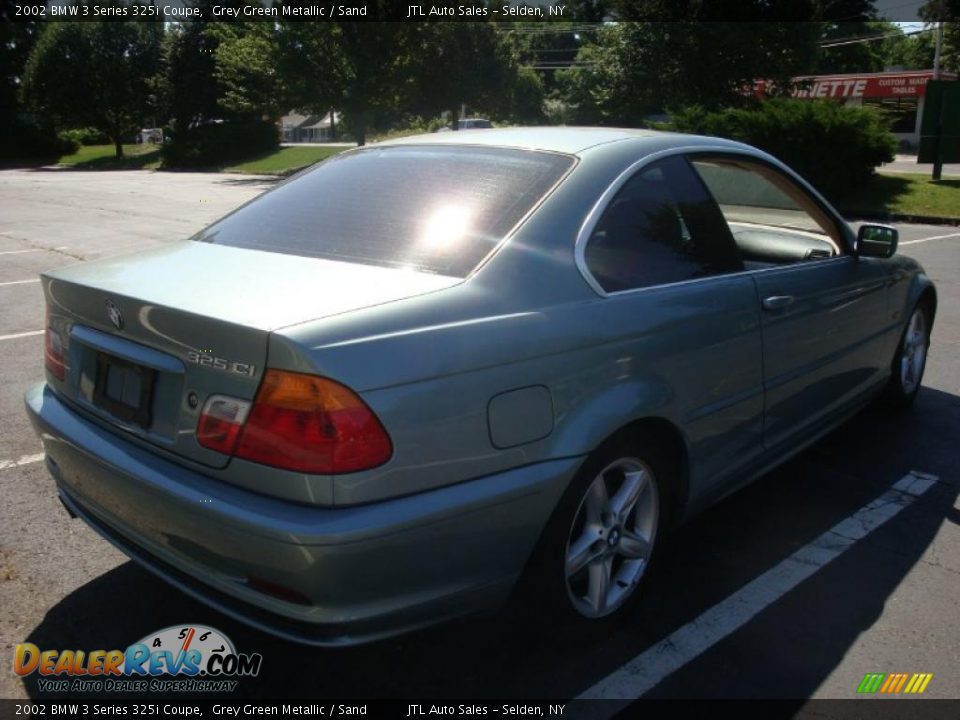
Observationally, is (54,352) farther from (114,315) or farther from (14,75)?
(14,75)

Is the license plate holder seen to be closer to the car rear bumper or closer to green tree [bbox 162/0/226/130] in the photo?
the car rear bumper

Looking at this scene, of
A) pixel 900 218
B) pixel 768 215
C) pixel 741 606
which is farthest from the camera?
pixel 900 218

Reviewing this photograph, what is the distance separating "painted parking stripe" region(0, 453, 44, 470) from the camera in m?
4.28

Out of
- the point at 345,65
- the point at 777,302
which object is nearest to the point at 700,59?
the point at 345,65

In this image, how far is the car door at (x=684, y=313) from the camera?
2847 millimetres

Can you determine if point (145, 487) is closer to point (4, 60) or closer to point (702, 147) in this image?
point (702, 147)

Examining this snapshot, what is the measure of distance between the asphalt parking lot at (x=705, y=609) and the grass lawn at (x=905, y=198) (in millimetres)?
14070

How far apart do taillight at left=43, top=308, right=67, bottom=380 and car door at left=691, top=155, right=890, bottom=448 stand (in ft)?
7.96

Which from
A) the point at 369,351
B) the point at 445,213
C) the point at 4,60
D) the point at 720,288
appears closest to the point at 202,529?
the point at 369,351

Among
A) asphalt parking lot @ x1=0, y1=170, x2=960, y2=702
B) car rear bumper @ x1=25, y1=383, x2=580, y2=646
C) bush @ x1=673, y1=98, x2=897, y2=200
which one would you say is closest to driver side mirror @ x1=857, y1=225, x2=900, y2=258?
asphalt parking lot @ x1=0, y1=170, x2=960, y2=702

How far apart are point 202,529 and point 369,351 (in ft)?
2.16

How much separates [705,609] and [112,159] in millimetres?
54176

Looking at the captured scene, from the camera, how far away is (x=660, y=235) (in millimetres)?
3197

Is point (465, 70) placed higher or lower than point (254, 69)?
higher
